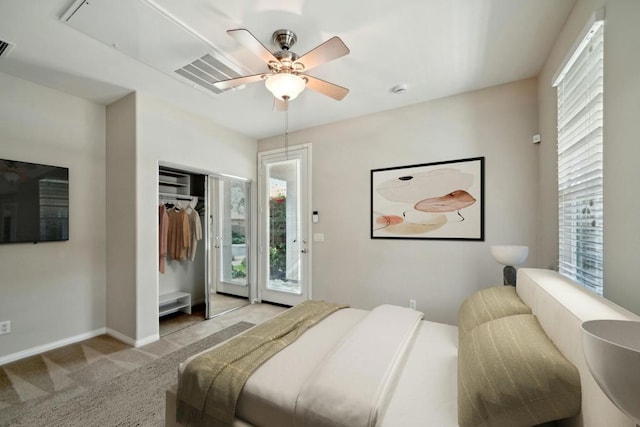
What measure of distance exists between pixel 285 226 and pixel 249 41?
279 centimetres

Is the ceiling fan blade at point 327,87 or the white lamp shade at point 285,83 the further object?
the ceiling fan blade at point 327,87

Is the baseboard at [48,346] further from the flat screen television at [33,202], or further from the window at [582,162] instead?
the window at [582,162]

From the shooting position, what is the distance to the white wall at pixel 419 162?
8.76 feet

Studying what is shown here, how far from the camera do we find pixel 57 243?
278 centimetres

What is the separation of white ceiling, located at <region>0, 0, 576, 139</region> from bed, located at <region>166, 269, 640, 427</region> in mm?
1774

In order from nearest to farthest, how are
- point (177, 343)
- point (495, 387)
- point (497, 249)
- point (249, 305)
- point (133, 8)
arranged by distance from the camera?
1. point (495, 387)
2. point (133, 8)
3. point (497, 249)
4. point (177, 343)
5. point (249, 305)

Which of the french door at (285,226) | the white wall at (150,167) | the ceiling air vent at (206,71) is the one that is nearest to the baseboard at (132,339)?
the white wall at (150,167)

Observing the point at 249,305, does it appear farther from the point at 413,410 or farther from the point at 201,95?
the point at 413,410

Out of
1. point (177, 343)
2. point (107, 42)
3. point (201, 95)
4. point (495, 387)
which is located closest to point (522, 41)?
point (495, 387)

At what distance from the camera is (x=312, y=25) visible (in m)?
1.88

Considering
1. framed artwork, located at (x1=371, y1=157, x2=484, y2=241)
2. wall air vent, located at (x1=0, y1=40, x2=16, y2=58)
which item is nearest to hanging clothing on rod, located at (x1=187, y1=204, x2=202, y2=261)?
wall air vent, located at (x1=0, y1=40, x2=16, y2=58)

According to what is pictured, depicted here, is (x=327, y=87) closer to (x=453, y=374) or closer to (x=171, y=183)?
(x=453, y=374)

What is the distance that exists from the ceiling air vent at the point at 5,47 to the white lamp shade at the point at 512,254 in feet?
14.0

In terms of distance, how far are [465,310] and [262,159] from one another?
3.53 m
